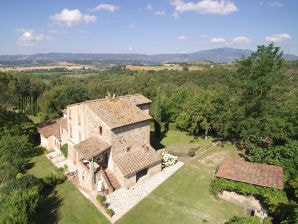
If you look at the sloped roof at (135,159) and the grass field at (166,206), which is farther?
the sloped roof at (135,159)

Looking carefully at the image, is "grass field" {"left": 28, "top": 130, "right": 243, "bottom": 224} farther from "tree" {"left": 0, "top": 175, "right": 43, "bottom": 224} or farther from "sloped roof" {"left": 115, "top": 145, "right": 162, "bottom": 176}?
"sloped roof" {"left": 115, "top": 145, "right": 162, "bottom": 176}

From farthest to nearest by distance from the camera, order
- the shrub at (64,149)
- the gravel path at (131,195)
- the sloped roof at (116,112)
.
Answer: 1. the shrub at (64,149)
2. the sloped roof at (116,112)
3. the gravel path at (131,195)

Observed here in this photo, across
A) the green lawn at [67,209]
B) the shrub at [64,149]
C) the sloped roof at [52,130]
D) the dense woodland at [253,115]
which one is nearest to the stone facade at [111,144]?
the green lawn at [67,209]

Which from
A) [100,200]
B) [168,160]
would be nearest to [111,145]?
[100,200]

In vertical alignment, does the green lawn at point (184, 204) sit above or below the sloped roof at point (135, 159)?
below

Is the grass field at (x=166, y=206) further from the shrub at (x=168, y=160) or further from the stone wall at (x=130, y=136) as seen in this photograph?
the stone wall at (x=130, y=136)

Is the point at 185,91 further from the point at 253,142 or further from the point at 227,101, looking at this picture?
the point at 253,142

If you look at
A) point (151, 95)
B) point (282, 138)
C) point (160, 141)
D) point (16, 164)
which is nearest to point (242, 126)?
point (282, 138)

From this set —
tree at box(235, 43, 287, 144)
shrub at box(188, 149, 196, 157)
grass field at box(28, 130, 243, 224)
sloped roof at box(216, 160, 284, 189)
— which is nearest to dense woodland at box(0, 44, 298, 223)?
tree at box(235, 43, 287, 144)
